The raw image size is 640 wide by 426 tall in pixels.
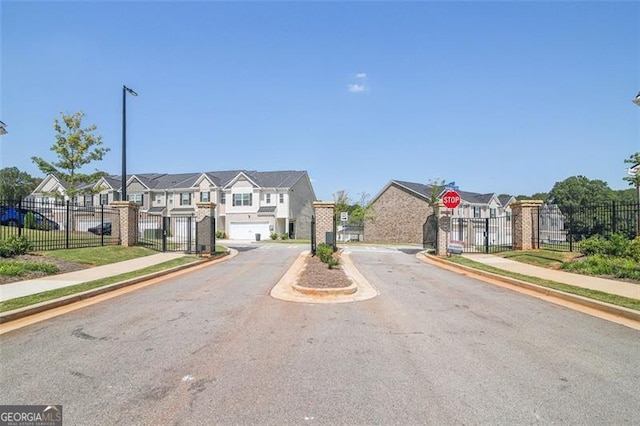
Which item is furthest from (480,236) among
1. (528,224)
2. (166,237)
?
(166,237)

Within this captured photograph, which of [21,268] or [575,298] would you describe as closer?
[575,298]

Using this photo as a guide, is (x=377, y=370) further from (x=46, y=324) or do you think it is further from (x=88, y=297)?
(x=88, y=297)

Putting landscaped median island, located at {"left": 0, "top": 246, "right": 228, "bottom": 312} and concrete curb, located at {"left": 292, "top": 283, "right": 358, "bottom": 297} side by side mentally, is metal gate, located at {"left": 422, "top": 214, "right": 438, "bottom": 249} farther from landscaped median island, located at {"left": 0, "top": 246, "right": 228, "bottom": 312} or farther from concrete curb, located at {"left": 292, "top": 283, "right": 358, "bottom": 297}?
concrete curb, located at {"left": 292, "top": 283, "right": 358, "bottom": 297}

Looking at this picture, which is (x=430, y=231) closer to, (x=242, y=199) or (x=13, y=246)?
(x=13, y=246)

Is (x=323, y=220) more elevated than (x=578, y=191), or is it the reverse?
(x=578, y=191)

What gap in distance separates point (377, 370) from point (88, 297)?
7216 millimetres

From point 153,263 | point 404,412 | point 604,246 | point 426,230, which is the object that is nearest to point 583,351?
point 404,412

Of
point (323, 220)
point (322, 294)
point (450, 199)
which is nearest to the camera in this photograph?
point (322, 294)

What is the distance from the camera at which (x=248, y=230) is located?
47781mm

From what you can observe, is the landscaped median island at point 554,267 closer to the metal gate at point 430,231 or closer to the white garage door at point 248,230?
the metal gate at point 430,231

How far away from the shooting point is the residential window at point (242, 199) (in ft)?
158

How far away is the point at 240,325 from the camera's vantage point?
20.6 ft

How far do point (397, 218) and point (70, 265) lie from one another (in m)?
37.5

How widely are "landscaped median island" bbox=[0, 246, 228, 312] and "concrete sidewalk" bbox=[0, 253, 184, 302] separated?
1.11 ft
